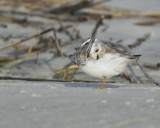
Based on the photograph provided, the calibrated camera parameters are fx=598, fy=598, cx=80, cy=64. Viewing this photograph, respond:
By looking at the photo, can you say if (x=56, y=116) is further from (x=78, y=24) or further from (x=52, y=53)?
(x=78, y=24)

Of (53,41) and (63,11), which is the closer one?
(53,41)

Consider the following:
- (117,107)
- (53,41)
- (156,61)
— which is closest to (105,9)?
(53,41)

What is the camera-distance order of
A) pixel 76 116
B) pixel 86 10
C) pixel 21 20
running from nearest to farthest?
pixel 76 116 → pixel 21 20 → pixel 86 10

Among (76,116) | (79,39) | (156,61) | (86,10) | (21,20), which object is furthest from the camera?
(86,10)
